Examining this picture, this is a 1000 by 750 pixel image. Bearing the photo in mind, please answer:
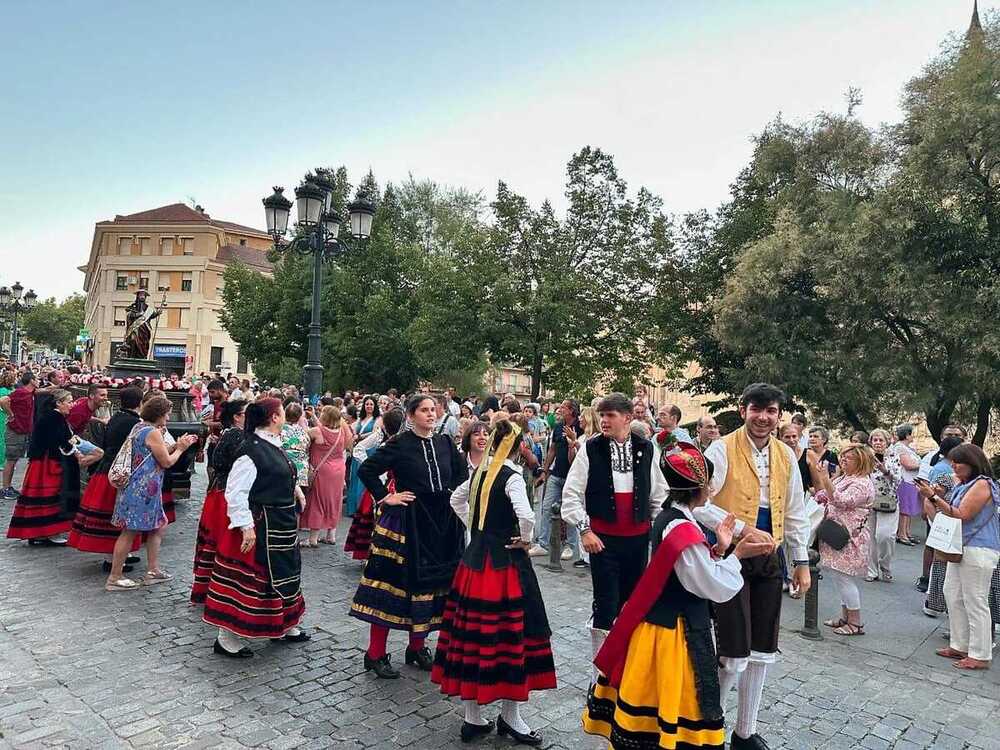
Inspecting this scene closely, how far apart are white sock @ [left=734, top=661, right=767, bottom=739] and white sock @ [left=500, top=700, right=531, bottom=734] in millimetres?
1273

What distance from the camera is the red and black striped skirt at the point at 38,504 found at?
8367 millimetres

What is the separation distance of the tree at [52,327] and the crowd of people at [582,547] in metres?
86.1

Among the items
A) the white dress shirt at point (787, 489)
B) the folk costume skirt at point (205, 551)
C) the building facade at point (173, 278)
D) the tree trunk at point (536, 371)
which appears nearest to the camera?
the white dress shirt at point (787, 489)

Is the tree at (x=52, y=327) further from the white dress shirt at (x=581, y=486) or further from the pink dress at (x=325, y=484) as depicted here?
the white dress shirt at (x=581, y=486)

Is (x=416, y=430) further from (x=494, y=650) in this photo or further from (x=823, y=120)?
(x=823, y=120)

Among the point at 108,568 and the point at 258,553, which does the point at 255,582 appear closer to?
the point at 258,553

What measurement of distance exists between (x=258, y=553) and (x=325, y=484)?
157 inches

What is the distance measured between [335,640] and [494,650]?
2.26 metres

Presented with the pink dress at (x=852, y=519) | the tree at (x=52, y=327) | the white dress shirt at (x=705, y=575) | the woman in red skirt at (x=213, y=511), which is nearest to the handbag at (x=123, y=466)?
the woman in red skirt at (x=213, y=511)

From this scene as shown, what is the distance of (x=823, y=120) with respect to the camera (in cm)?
2322

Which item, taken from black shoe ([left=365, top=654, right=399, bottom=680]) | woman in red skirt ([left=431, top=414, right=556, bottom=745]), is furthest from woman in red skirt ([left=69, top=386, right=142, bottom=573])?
woman in red skirt ([left=431, top=414, right=556, bottom=745])

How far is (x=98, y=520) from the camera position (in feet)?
23.7

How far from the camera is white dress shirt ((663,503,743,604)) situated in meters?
3.20

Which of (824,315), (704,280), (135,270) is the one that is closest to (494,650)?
(824,315)
